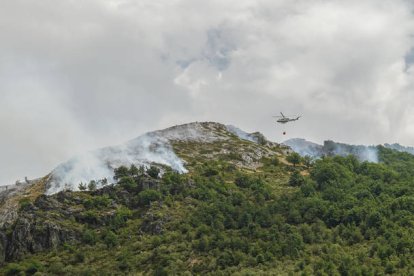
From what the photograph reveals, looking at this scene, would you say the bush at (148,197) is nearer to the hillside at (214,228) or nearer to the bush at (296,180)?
the hillside at (214,228)

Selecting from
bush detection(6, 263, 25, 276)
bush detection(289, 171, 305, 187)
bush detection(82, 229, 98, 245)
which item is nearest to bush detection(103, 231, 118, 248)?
bush detection(82, 229, 98, 245)

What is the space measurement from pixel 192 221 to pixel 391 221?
48153 mm

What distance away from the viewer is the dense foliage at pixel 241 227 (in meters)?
128

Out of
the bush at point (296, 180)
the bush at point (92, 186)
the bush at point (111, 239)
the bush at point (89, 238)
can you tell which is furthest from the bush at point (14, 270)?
the bush at point (296, 180)

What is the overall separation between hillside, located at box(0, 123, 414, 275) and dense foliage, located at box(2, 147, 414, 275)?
271 millimetres

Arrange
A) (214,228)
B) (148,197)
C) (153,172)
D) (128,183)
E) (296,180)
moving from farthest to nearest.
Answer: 1. (296,180)
2. (153,172)
3. (128,183)
4. (148,197)
5. (214,228)

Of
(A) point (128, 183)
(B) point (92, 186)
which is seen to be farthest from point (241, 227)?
(B) point (92, 186)

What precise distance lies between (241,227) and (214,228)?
7.96m

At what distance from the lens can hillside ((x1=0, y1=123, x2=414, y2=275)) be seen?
128625 millimetres

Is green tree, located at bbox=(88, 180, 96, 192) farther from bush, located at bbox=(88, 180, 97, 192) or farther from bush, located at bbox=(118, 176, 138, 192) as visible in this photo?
bush, located at bbox=(118, 176, 138, 192)

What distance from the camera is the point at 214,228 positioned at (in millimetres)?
148125

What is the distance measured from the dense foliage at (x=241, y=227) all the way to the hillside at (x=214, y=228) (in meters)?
0.27

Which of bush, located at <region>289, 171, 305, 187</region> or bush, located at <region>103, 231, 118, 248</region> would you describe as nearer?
bush, located at <region>103, 231, 118, 248</region>

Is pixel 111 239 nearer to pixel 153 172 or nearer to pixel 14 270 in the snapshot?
pixel 14 270
